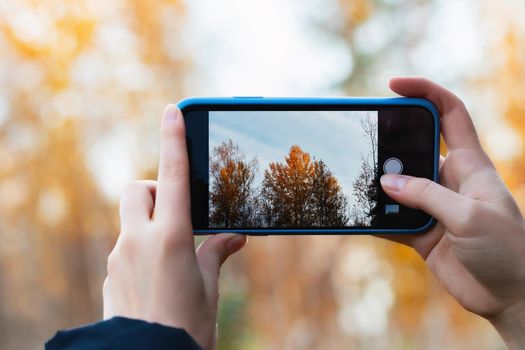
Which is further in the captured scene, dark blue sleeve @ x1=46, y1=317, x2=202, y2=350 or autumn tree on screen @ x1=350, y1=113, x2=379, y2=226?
autumn tree on screen @ x1=350, y1=113, x2=379, y2=226

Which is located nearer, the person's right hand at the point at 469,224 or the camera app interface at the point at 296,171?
the person's right hand at the point at 469,224

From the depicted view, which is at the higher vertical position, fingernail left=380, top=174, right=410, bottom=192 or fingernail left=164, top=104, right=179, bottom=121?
fingernail left=164, top=104, right=179, bottom=121

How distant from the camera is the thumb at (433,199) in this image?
1.19 meters

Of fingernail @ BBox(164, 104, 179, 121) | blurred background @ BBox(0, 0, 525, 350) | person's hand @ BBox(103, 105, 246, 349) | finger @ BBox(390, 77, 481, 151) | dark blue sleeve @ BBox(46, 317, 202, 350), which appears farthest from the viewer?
blurred background @ BBox(0, 0, 525, 350)

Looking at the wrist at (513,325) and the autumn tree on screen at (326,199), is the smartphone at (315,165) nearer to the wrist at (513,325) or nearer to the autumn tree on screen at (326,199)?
the autumn tree on screen at (326,199)

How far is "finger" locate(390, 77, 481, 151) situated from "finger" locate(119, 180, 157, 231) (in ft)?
1.83

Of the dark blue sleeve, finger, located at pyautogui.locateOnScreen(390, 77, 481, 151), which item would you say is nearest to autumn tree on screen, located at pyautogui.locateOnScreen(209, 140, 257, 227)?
finger, located at pyautogui.locateOnScreen(390, 77, 481, 151)

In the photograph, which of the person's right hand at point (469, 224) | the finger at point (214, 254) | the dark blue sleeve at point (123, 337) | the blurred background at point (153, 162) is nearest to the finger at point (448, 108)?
the person's right hand at point (469, 224)

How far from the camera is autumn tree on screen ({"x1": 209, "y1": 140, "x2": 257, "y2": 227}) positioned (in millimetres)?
1323

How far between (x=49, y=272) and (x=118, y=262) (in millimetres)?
9755

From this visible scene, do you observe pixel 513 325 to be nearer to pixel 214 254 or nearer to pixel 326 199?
pixel 326 199

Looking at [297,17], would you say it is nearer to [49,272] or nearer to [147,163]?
[147,163]

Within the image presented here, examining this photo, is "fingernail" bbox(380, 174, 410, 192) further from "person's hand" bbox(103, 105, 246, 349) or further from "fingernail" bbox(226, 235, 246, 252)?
"person's hand" bbox(103, 105, 246, 349)

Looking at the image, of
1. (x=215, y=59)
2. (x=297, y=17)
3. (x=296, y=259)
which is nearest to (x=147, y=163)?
(x=215, y=59)
